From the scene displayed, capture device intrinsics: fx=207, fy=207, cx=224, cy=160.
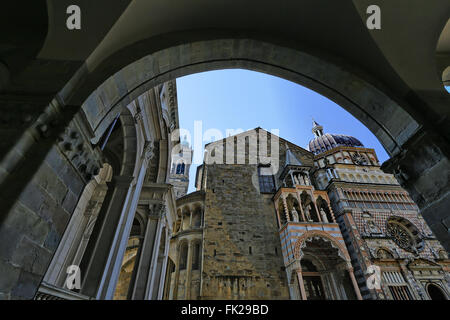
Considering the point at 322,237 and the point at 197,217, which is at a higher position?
the point at 197,217

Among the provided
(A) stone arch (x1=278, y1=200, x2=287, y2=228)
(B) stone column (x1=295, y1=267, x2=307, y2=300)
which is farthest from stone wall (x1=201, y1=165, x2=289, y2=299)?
(B) stone column (x1=295, y1=267, x2=307, y2=300)

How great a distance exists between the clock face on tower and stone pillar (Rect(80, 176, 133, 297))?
835 inches

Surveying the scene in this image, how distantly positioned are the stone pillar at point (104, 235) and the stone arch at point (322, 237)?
10009mm

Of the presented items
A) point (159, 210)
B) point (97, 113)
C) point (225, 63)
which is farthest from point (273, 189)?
point (97, 113)

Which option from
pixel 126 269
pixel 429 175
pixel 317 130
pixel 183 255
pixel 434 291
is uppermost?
pixel 317 130

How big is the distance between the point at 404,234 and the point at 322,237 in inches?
294

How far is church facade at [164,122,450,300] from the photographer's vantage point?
38.5 feet

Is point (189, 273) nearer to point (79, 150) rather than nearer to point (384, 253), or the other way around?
point (79, 150)

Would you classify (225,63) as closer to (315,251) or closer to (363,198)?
(315,251)

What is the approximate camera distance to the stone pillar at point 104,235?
4.72 meters

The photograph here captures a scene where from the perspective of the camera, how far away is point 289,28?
324 cm

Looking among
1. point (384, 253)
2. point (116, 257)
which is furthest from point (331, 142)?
point (116, 257)

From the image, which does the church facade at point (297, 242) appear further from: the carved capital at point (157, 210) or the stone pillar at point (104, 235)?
the stone pillar at point (104, 235)

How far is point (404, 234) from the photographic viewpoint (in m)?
15.0
